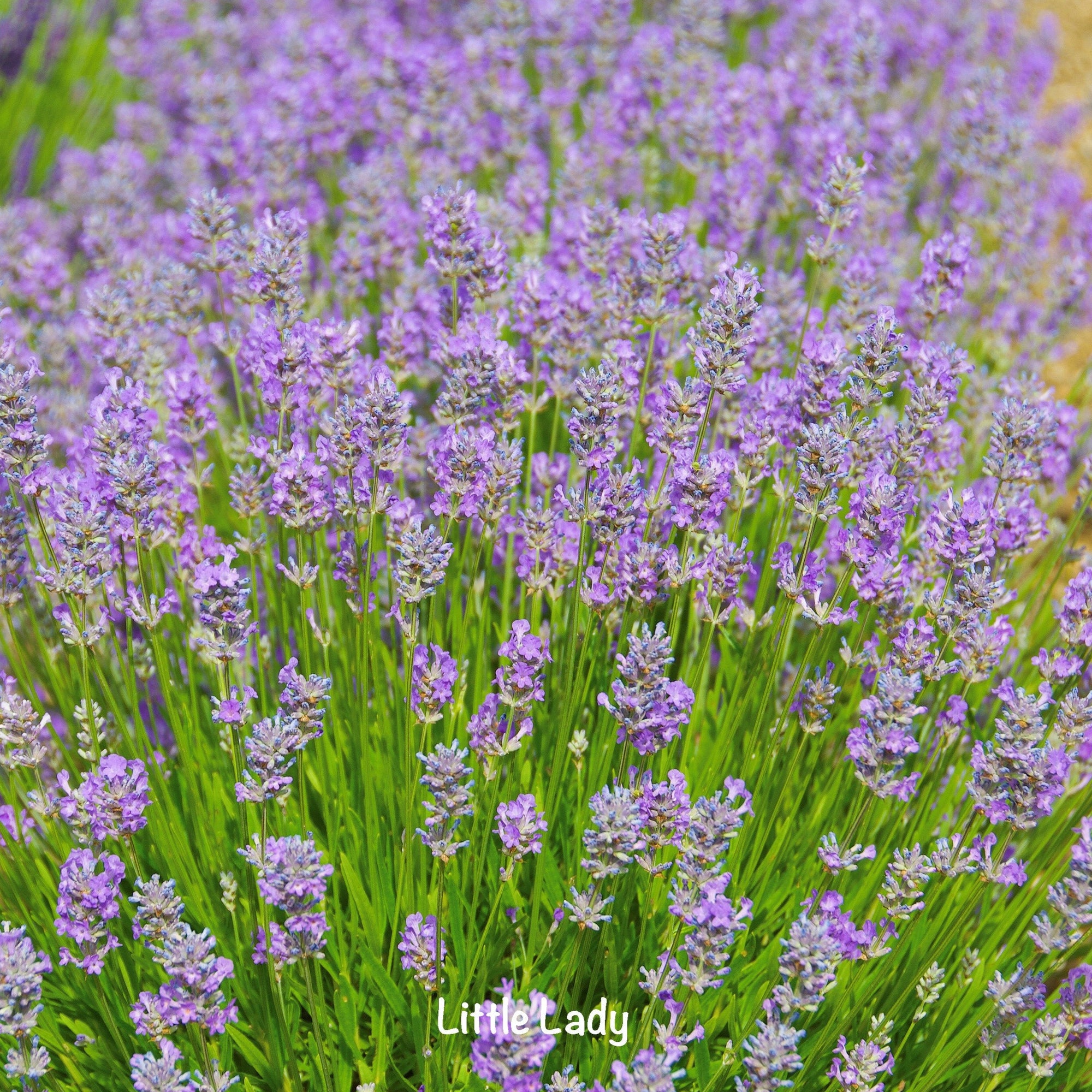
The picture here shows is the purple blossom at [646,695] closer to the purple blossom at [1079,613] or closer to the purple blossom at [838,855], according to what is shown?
the purple blossom at [838,855]

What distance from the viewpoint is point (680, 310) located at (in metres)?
3.44

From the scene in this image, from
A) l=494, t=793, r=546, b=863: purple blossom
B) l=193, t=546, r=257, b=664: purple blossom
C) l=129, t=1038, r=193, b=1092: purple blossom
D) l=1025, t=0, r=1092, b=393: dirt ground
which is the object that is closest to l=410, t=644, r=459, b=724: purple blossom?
l=494, t=793, r=546, b=863: purple blossom

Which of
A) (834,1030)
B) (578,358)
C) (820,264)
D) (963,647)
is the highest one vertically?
(820,264)

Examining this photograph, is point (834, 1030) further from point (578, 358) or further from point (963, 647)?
point (578, 358)

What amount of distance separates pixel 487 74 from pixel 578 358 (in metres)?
3.00

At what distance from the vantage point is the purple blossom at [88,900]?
8.18ft

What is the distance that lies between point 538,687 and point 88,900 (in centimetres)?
113

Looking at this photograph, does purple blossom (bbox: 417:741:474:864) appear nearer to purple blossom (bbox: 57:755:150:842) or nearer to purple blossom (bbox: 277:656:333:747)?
purple blossom (bbox: 277:656:333:747)

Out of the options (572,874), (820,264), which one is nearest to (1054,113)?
(820,264)

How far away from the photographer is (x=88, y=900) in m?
2.50

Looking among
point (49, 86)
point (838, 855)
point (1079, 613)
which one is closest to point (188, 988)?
point (838, 855)

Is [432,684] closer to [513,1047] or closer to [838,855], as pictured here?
[513,1047]

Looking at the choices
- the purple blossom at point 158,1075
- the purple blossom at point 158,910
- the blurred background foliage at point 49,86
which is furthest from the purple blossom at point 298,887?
the blurred background foliage at point 49,86

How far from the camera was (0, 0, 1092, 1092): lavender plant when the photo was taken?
8.11 feet
